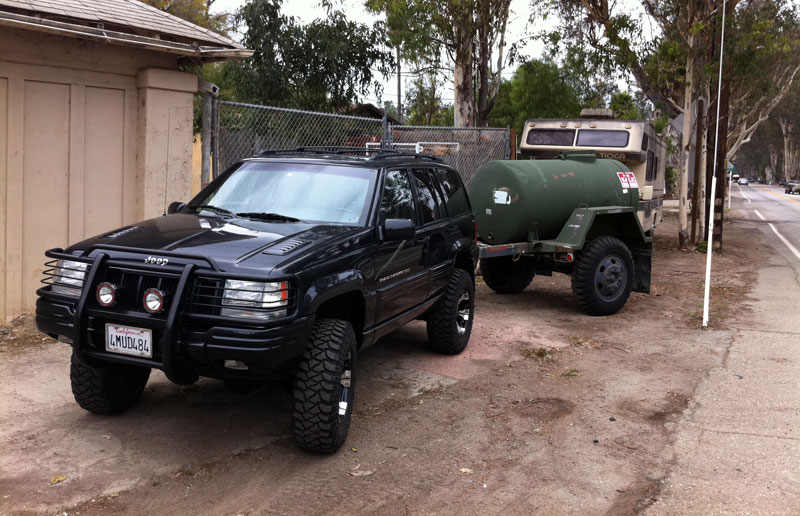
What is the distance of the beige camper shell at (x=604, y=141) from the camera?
508 inches

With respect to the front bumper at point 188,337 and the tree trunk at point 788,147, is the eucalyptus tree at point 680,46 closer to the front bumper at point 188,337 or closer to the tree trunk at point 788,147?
the front bumper at point 188,337

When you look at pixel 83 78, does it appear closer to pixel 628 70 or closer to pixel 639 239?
pixel 639 239

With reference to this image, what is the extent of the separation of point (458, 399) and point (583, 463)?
1.41 meters

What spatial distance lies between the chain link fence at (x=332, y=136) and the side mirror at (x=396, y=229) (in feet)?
12.1

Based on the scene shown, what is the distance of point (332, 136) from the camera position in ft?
35.6

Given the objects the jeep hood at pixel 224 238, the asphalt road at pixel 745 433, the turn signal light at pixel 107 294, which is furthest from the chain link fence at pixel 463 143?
the turn signal light at pixel 107 294

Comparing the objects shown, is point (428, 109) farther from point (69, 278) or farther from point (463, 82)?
point (69, 278)

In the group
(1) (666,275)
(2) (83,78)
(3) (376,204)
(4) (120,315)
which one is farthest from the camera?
(1) (666,275)

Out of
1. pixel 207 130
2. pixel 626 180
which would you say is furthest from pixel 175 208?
pixel 626 180

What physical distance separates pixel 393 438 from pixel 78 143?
4960mm

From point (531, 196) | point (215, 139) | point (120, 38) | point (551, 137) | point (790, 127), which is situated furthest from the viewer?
point (790, 127)

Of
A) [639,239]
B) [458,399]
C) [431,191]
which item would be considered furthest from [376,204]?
[639,239]

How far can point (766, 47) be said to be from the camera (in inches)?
739

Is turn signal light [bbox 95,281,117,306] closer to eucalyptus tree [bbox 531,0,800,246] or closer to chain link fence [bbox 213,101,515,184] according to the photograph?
chain link fence [bbox 213,101,515,184]
